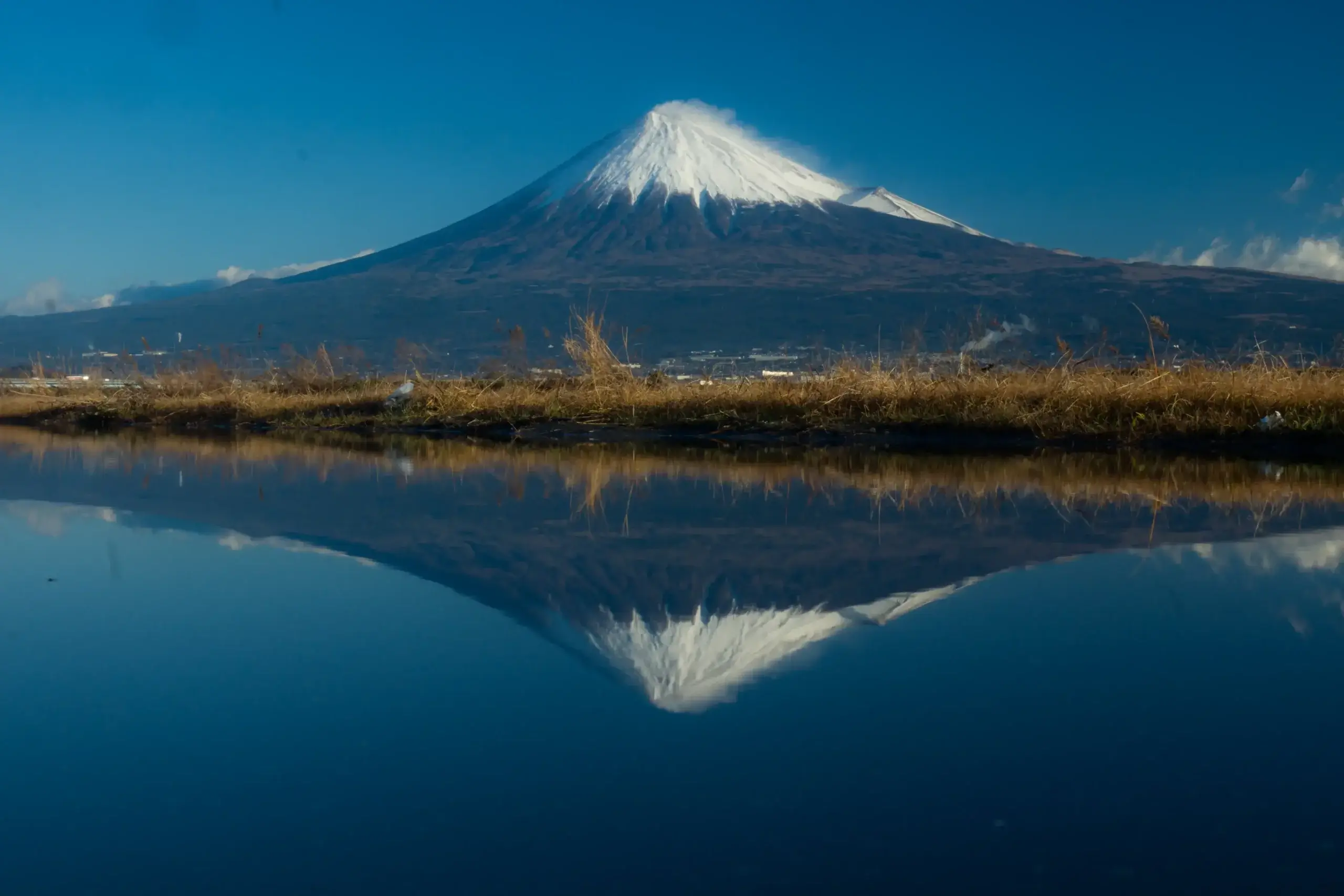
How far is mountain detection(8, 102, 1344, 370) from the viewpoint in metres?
73.2

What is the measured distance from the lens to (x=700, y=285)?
278 feet

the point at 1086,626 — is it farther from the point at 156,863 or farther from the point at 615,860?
the point at 156,863

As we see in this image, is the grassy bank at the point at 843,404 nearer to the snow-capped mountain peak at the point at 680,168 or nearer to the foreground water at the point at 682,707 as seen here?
the foreground water at the point at 682,707

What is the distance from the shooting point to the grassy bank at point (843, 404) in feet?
30.3

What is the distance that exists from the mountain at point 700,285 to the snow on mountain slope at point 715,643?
5709 cm

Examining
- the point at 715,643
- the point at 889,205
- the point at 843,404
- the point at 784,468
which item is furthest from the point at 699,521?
the point at 889,205

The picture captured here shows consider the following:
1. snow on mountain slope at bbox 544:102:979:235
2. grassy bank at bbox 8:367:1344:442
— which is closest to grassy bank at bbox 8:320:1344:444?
grassy bank at bbox 8:367:1344:442

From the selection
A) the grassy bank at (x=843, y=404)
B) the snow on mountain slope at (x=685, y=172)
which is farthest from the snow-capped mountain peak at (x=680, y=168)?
→ the grassy bank at (x=843, y=404)

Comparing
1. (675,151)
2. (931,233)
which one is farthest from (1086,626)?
(675,151)

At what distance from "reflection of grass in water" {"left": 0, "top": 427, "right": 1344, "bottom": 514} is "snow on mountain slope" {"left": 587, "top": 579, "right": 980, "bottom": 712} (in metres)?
2.51

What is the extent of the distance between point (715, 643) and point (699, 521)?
2270 millimetres

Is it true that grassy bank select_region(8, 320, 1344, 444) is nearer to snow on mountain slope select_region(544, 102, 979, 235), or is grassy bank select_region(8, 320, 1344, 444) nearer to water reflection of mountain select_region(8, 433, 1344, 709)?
water reflection of mountain select_region(8, 433, 1344, 709)

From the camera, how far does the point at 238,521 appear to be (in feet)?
18.6

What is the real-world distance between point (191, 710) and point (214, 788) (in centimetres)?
51
